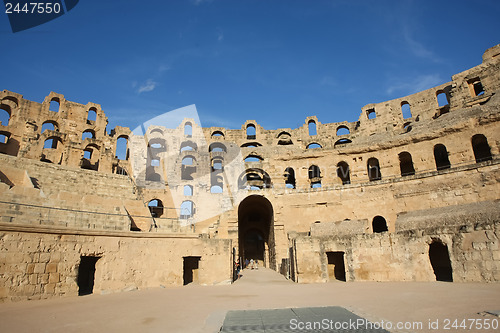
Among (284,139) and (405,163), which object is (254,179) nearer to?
(284,139)

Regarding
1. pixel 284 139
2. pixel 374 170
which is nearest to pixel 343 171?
pixel 374 170

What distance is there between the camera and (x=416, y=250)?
13.2 meters

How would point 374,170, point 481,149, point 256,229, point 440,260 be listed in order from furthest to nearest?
1. point 256,229
2. point 374,170
3. point 481,149
4. point 440,260

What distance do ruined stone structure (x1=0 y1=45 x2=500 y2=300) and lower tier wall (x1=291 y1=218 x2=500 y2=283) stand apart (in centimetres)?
4

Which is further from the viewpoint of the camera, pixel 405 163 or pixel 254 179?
pixel 254 179

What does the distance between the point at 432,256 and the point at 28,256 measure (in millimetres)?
17317

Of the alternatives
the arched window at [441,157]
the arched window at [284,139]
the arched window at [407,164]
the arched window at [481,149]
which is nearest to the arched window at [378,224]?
the arched window at [407,164]

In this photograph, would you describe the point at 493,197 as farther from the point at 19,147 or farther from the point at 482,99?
the point at 19,147

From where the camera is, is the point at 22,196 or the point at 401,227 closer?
the point at 22,196

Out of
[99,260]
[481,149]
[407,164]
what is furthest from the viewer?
[407,164]

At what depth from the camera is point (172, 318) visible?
278 inches

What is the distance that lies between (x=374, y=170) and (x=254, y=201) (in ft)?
37.9

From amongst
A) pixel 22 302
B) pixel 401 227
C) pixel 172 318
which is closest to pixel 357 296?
pixel 172 318

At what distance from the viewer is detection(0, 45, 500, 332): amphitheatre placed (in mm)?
11586
